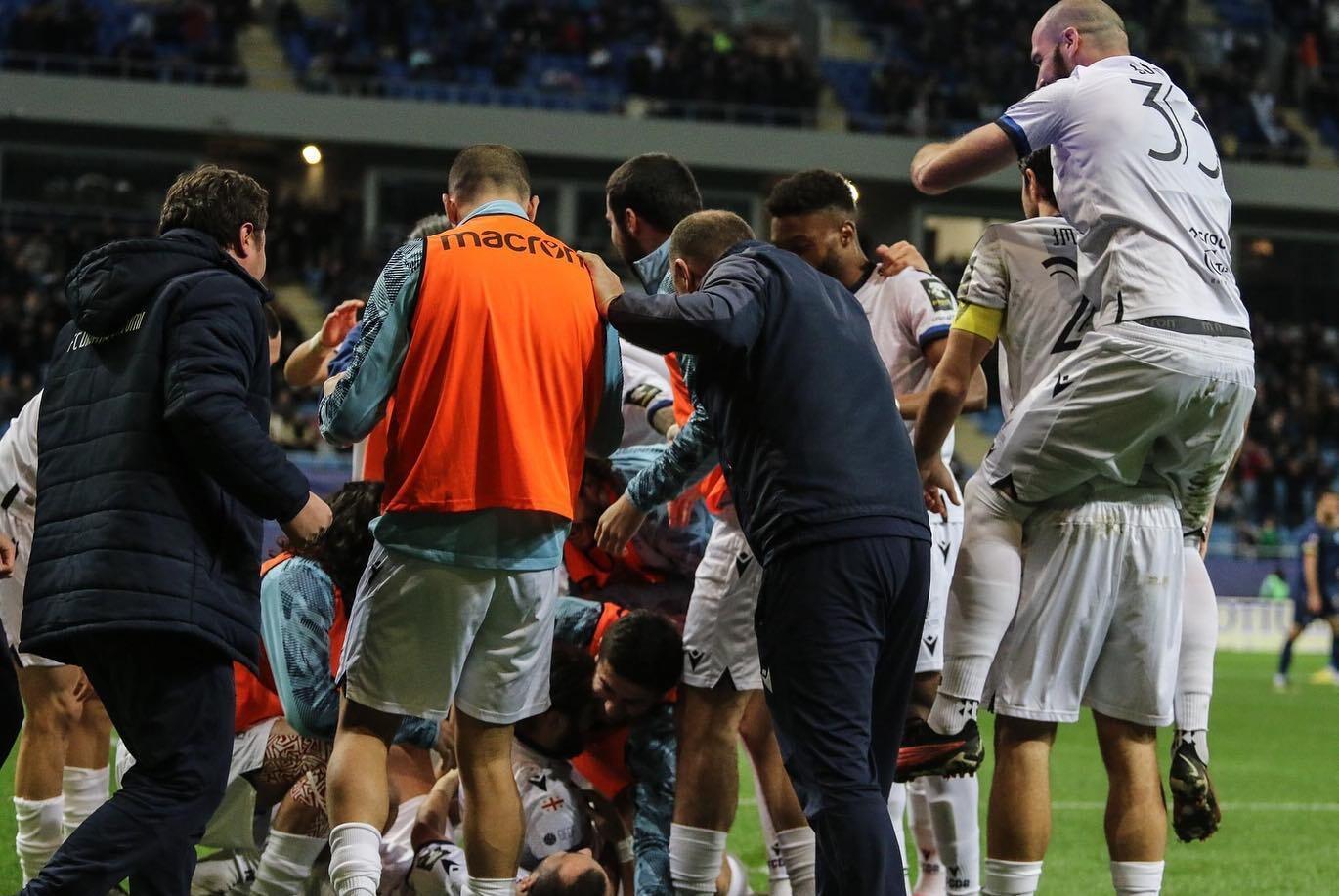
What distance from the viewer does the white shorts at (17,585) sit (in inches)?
237

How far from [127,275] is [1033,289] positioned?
8.28 ft

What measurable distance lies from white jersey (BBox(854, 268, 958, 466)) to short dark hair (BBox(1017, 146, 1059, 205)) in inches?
28.2

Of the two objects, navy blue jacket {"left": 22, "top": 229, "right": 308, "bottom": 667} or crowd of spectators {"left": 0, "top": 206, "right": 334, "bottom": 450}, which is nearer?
navy blue jacket {"left": 22, "top": 229, "right": 308, "bottom": 667}

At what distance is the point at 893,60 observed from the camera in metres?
34.8

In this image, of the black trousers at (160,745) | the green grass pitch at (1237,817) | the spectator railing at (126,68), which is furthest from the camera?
the spectator railing at (126,68)

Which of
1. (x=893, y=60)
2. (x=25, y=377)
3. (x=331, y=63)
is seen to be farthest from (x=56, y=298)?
(x=893, y=60)

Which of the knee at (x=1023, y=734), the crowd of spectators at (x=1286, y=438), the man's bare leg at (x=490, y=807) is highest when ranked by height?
the knee at (x=1023, y=734)

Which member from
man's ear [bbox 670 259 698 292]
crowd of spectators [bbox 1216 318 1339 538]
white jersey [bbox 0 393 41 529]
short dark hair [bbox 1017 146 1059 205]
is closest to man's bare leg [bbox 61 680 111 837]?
white jersey [bbox 0 393 41 529]

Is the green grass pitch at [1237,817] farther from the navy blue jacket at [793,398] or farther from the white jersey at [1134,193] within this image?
the white jersey at [1134,193]

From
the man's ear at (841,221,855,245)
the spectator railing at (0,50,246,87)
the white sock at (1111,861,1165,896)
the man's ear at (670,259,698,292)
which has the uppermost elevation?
the man's ear at (841,221,855,245)

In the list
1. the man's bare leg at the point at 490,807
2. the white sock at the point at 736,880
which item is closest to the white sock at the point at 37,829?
the man's bare leg at the point at 490,807

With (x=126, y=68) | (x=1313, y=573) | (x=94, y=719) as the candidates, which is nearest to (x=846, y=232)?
(x=94, y=719)

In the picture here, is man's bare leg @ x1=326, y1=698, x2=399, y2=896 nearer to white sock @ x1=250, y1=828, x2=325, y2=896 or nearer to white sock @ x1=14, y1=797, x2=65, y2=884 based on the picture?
white sock @ x1=250, y1=828, x2=325, y2=896

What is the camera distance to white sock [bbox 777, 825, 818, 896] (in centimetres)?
526
